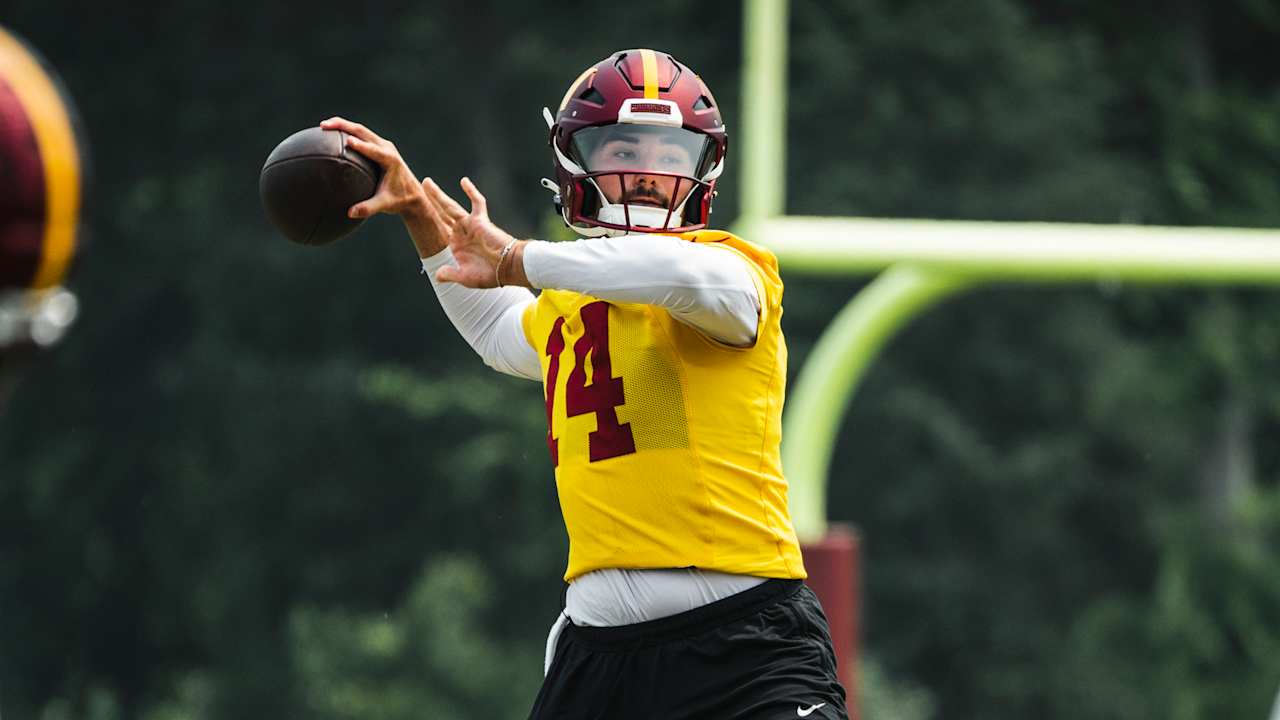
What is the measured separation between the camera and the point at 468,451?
1340 centimetres

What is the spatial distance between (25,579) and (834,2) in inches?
246

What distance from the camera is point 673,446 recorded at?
3.27 meters

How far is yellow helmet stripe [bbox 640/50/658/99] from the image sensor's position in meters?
3.45

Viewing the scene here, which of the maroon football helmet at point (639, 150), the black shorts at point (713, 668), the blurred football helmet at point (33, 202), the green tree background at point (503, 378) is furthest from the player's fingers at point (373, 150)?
the green tree background at point (503, 378)

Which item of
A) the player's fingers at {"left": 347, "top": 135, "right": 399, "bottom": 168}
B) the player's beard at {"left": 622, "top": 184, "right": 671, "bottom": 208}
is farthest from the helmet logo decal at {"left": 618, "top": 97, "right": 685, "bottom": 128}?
the player's fingers at {"left": 347, "top": 135, "right": 399, "bottom": 168}

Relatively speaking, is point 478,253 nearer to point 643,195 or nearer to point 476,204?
point 476,204

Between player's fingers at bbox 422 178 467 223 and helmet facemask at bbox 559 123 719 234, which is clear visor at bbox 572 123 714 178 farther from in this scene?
player's fingers at bbox 422 178 467 223

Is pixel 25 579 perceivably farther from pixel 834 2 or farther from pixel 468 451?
pixel 834 2

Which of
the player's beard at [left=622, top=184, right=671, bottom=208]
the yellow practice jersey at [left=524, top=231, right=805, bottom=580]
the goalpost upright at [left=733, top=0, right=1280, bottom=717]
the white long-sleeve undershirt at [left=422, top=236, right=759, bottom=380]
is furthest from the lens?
the goalpost upright at [left=733, top=0, right=1280, bottom=717]

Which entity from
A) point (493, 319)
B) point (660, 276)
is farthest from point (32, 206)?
point (493, 319)

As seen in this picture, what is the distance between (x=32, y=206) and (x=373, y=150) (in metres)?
1.13

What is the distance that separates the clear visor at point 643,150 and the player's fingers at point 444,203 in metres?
0.21

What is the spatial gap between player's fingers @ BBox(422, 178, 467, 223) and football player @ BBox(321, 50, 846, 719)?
4 cm

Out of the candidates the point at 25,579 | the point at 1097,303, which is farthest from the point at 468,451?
the point at 1097,303
